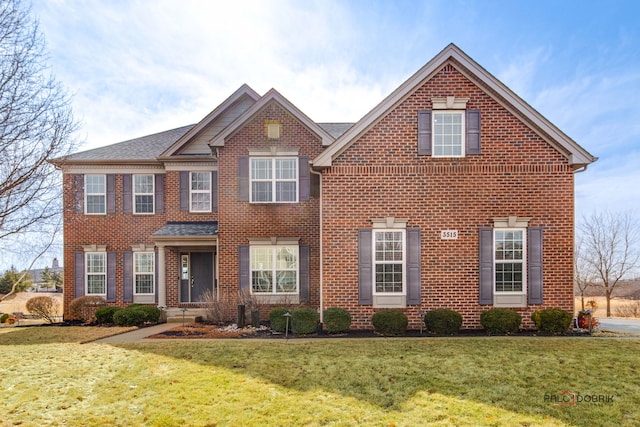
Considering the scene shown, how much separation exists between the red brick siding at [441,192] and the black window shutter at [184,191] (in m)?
7.23

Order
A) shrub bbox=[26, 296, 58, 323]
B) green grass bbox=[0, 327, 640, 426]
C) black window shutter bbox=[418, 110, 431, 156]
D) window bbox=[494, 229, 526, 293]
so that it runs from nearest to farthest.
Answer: green grass bbox=[0, 327, 640, 426] → window bbox=[494, 229, 526, 293] → black window shutter bbox=[418, 110, 431, 156] → shrub bbox=[26, 296, 58, 323]

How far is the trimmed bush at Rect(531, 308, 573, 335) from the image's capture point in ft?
36.0

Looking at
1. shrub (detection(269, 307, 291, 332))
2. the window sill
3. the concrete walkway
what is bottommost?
the concrete walkway

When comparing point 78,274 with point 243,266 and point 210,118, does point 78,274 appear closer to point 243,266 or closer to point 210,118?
point 243,266

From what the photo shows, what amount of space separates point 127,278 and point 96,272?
1.45 metres

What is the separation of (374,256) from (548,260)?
5.26 metres

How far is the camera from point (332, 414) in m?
5.43

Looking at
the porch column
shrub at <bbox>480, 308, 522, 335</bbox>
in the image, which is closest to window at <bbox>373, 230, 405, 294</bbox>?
shrub at <bbox>480, 308, 522, 335</bbox>

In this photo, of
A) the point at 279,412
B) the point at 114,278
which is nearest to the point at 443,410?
the point at 279,412

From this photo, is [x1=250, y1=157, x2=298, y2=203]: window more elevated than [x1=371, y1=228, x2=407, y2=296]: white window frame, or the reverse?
[x1=250, y1=157, x2=298, y2=203]: window

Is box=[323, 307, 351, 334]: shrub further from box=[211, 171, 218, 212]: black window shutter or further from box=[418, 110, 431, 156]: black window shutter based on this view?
box=[211, 171, 218, 212]: black window shutter

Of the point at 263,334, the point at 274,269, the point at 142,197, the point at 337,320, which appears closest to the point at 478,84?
the point at 337,320

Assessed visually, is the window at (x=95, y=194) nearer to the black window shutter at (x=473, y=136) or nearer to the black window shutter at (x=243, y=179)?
the black window shutter at (x=243, y=179)

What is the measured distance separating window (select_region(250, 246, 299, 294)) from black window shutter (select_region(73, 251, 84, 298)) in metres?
8.17
